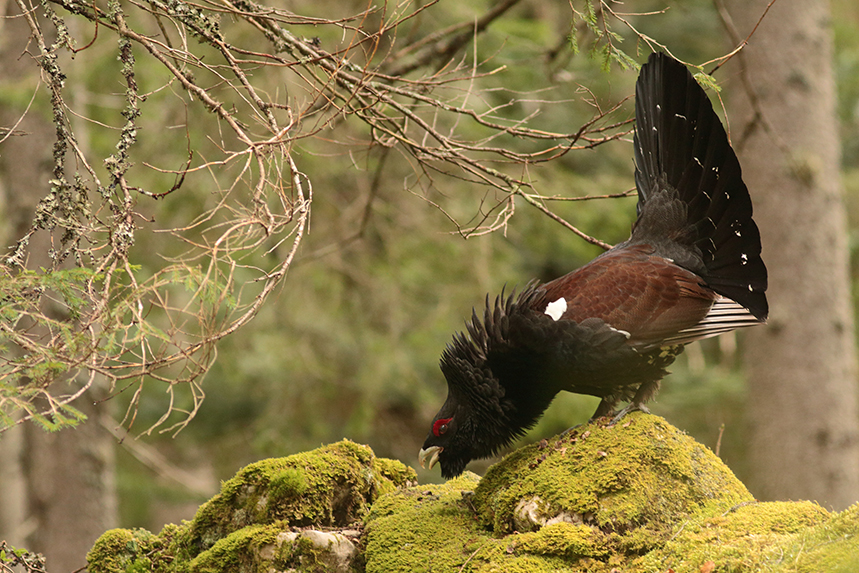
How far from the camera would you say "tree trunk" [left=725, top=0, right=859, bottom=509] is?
25.3ft

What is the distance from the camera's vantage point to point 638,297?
3594 mm

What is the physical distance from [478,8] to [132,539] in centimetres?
753

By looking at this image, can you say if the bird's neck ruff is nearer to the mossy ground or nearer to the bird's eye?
the bird's eye

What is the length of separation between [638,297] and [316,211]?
700 cm

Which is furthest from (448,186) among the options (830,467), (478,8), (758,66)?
(830,467)

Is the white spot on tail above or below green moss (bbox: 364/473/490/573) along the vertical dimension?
above

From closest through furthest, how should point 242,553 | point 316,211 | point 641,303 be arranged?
1. point 242,553
2. point 641,303
3. point 316,211

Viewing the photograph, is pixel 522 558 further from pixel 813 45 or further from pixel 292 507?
pixel 813 45

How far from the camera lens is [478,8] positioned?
914 centimetres

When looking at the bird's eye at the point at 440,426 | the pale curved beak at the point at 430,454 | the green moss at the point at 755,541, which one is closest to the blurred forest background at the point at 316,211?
the green moss at the point at 755,541

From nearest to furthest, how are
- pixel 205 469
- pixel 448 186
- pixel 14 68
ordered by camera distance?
pixel 14 68 < pixel 448 186 < pixel 205 469

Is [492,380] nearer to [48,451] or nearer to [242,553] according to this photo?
[242,553]

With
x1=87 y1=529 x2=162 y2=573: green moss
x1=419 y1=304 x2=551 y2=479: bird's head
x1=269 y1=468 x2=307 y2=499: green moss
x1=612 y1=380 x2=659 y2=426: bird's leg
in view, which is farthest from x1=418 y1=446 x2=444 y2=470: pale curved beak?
x1=87 y1=529 x2=162 y2=573: green moss

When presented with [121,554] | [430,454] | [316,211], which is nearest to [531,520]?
[430,454]
